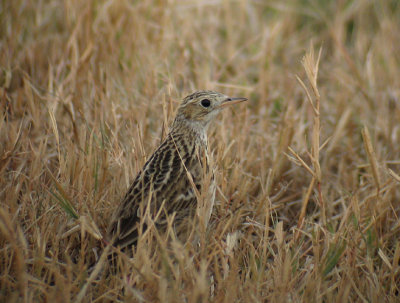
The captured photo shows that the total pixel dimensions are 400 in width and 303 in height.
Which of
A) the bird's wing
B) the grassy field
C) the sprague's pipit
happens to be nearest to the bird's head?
the sprague's pipit

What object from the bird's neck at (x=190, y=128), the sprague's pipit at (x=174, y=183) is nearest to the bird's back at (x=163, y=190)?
the sprague's pipit at (x=174, y=183)

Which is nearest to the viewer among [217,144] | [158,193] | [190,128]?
[158,193]

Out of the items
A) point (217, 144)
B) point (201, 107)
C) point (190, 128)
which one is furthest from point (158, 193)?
point (217, 144)

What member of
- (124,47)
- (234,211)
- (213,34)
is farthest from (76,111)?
(213,34)

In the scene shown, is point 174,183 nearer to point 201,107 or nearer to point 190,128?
point 190,128

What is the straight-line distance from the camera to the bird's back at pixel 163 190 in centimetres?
317

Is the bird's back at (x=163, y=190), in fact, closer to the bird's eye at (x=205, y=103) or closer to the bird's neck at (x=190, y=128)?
the bird's neck at (x=190, y=128)

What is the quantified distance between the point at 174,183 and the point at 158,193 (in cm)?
13

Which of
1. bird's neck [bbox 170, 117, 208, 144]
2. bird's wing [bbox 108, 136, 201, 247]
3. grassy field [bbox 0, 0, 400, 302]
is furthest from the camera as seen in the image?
bird's neck [bbox 170, 117, 208, 144]

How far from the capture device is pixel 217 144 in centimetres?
443

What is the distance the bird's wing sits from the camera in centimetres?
316

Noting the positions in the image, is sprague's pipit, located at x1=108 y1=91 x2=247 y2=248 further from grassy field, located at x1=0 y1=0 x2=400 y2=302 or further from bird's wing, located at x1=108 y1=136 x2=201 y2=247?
grassy field, located at x1=0 y1=0 x2=400 y2=302

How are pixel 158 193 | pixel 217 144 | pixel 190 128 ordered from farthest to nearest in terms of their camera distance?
1. pixel 217 144
2. pixel 190 128
3. pixel 158 193

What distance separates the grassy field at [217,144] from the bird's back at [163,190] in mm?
159
